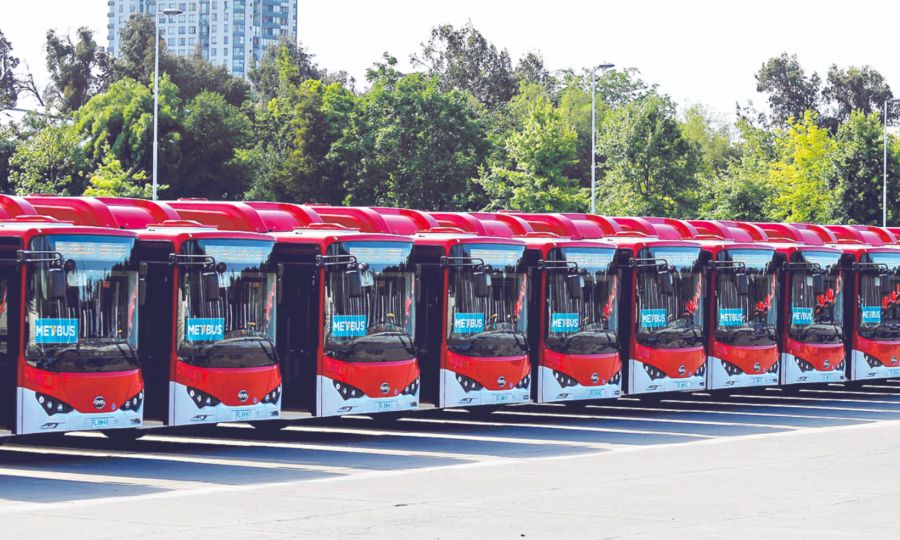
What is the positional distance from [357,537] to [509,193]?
5677cm

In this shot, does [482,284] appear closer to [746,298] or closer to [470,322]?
[470,322]

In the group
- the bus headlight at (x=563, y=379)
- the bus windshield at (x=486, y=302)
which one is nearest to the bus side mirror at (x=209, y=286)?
the bus windshield at (x=486, y=302)

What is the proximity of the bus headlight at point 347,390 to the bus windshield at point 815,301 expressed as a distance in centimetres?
1091

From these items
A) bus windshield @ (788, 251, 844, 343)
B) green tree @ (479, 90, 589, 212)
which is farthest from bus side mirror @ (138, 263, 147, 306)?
green tree @ (479, 90, 589, 212)

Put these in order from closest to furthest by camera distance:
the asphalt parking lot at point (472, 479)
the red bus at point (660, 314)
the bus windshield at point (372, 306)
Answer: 1. the asphalt parking lot at point (472, 479)
2. the bus windshield at point (372, 306)
3. the red bus at point (660, 314)

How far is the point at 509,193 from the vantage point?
6862 cm

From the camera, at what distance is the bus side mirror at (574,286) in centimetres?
2425

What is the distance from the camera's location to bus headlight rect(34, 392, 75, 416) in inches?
670

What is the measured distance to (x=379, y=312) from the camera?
2103 cm

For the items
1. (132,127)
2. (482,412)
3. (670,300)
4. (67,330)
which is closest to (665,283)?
(670,300)

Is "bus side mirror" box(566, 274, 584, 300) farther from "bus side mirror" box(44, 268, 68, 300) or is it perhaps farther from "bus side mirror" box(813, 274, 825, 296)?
"bus side mirror" box(44, 268, 68, 300)

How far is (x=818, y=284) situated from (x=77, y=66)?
3617 inches

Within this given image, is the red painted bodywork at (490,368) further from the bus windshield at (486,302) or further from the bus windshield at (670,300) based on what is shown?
the bus windshield at (670,300)

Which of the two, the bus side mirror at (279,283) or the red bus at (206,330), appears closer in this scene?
the red bus at (206,330)
